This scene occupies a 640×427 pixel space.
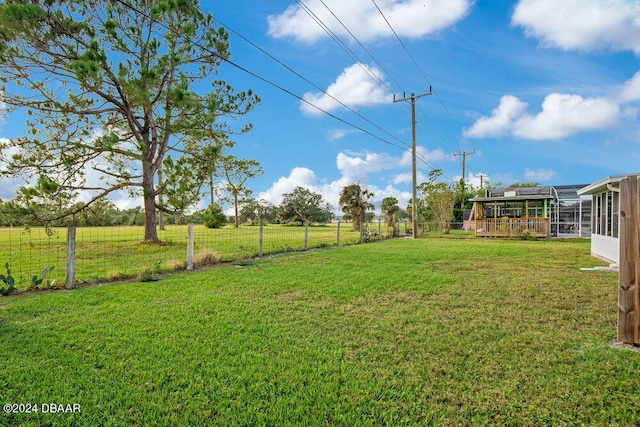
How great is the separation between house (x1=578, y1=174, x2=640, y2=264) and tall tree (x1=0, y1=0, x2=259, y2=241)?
13168 mm

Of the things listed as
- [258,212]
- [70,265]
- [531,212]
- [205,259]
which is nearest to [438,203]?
[531,212]

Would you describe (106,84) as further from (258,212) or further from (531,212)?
(258,212)

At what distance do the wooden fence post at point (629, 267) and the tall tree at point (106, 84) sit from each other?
470 inches

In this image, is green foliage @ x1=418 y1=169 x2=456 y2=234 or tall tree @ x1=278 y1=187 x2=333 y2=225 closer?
green foliage @ x1=418 y1=169 x2=456 y2=234

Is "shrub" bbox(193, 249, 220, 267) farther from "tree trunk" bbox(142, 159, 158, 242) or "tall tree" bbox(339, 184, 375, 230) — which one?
"tall tree" bbox(339, 184, 375, 230)

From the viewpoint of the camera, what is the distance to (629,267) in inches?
126

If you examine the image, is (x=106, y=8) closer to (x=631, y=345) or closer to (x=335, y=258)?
(x=335, y=258)

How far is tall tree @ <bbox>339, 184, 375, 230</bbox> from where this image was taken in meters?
Answer: 31.4

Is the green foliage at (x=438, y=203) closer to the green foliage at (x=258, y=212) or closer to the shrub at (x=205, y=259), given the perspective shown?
the shrub at (x=205, y=259)

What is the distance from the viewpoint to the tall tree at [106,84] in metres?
10.8

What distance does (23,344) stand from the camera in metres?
3.12

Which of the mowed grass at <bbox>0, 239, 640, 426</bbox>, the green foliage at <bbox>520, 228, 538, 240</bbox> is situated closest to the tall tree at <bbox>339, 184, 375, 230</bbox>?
the green foliage at <bbox>520, 228, 538, 240</bbox>

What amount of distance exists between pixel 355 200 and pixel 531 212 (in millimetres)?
14578

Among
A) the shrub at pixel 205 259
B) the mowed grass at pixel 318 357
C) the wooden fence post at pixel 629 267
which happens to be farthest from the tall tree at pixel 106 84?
the wooden fence post at pixel 629 267
